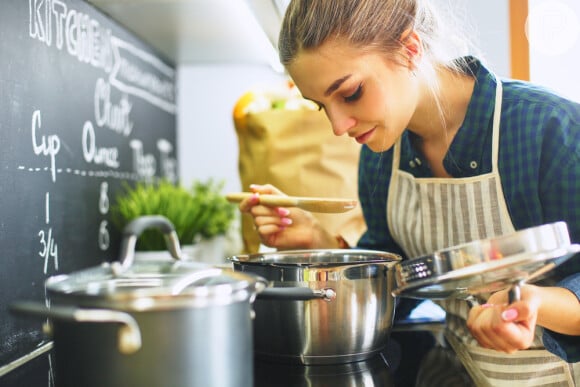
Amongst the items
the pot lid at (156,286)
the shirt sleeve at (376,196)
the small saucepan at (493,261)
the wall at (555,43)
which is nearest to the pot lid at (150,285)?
the pot lid at (156,286)

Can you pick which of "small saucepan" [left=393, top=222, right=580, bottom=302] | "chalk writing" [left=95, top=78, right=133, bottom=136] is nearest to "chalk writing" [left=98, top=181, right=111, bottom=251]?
"chalk writing" [left=95, top=78, right=133, bottom=136]

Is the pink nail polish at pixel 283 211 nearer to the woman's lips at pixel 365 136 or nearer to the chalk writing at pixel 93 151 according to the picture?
the woman's lips at pixel 365 136

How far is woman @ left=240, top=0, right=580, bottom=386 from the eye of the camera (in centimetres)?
82

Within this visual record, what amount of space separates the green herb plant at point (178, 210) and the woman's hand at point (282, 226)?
38 cm

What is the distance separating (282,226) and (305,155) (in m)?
0.37

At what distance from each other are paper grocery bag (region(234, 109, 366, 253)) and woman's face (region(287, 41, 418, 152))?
548 mm

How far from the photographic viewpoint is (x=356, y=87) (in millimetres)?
830

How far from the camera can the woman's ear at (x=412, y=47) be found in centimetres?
87

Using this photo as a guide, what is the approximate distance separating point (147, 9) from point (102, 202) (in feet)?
1.35

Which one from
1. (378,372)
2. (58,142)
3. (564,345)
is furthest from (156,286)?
(58,142)

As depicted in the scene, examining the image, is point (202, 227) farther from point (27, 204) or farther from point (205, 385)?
point (205, 385)

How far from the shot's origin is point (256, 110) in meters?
1.47

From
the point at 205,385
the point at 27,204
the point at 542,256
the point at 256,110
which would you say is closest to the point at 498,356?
the point at 542,256

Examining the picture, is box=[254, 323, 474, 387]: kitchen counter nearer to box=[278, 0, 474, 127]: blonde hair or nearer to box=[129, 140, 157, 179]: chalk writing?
box=[278, 0, 474, 127]: blonde hair
